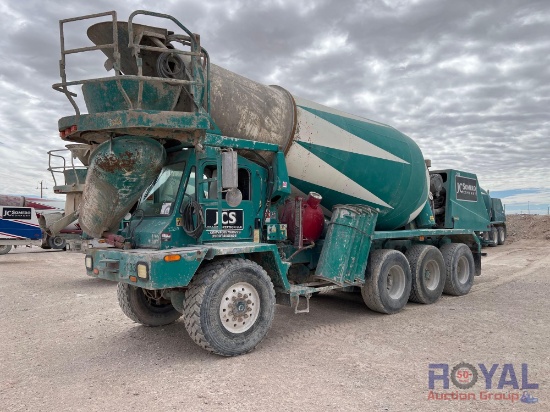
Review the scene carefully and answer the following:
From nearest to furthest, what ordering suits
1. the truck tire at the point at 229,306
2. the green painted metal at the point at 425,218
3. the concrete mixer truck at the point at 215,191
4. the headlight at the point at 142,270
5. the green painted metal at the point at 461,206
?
the headlight at the point at 142,270 < the truck tire at the point at 229,306 < the concrete mixer truck at the point at 215,191 < the green painted metal at the point at 425,218 < the green painted metal at the point at 461,206

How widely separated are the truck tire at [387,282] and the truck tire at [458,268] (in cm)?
181

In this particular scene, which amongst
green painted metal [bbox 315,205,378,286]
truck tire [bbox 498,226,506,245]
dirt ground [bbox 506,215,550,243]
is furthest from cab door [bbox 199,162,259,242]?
dirt ground [bbox 506,215,550,243]

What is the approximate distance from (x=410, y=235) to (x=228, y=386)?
5.56 metres

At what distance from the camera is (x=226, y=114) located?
21.5 feet

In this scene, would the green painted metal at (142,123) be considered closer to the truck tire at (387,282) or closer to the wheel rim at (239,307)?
the wheel rim at (239,307)

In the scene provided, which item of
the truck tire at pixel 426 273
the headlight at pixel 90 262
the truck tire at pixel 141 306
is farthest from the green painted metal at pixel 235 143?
the truck tire at pixel 426 273

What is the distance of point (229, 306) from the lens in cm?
579

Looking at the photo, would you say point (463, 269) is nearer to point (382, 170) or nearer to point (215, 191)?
point (382, 170)

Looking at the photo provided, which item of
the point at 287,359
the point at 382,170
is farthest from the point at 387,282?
the point at 287,359

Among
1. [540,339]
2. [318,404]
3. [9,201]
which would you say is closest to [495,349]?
[540,339]

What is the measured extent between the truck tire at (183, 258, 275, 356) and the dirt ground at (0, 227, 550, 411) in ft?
0.78

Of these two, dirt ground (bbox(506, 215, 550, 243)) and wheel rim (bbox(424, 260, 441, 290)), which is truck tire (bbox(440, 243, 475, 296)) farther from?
dirt ground (bbox(506, 215, 550, 243))

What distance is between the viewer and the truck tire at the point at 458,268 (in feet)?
33.3

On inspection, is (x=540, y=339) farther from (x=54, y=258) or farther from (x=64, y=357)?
(x=54, y=258)
